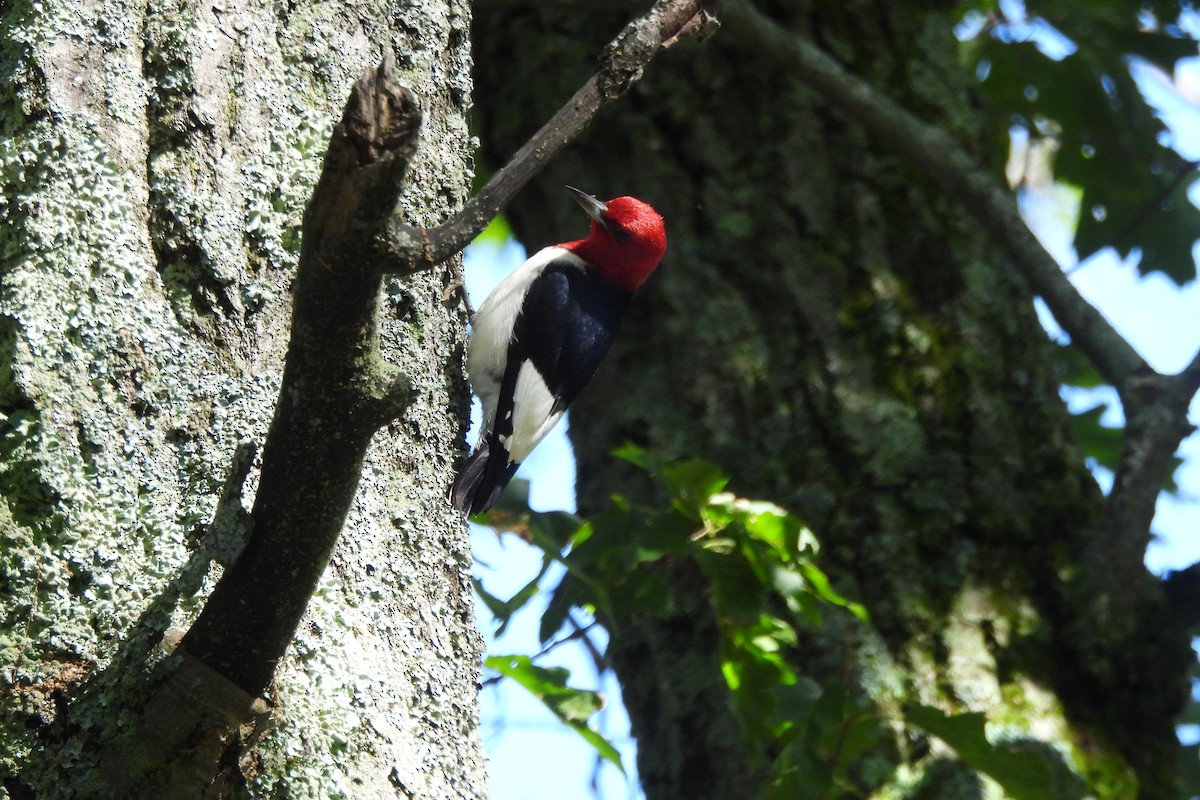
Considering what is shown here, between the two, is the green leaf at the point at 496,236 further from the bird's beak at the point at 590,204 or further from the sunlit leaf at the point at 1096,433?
the sunlit leaf at the point at 1096,433

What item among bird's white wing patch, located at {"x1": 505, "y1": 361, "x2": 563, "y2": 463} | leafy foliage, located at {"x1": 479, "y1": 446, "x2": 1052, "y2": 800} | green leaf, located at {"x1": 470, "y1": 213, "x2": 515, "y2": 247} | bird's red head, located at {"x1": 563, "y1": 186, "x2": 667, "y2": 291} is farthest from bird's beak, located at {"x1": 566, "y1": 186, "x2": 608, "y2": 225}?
green leaf, located at {"x1": 470, "y1": 213, "x2": 515, "y2": 247}

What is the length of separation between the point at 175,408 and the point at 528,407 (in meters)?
1.75

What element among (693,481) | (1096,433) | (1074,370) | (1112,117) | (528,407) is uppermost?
(1112,117)

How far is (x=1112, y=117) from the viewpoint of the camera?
4223 mm

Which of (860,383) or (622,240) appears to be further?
(622,240)

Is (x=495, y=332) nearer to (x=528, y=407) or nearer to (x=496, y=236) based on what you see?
(x=528, y=407)

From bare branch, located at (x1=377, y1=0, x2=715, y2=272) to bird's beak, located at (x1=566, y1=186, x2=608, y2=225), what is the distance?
1.62 metres

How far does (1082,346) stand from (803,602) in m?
1.28

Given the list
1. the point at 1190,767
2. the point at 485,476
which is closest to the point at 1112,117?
the point at 1190,767

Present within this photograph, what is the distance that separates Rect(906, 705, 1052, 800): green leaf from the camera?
2.09 metres

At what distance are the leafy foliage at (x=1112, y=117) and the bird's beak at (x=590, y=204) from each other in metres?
1.64

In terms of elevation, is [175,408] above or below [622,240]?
below

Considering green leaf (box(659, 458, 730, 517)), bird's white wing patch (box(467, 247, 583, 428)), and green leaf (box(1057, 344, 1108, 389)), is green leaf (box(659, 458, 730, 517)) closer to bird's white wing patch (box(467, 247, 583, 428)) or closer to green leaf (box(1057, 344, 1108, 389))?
bird's white wing patch (box(467, 247, 583, 428))

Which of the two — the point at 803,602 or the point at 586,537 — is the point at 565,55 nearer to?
the point at 586,537
